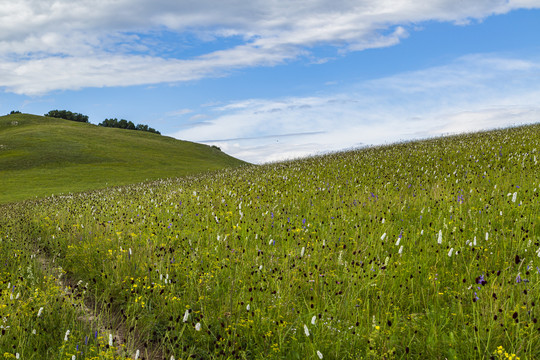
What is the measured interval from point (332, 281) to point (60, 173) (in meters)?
48.9

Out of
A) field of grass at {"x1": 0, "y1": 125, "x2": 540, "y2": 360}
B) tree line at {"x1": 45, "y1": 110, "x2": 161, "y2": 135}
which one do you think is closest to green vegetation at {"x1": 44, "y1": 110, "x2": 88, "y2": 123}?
tree line at {"x1": 45, "y1": 110, "x2": 161, "y2": 135}

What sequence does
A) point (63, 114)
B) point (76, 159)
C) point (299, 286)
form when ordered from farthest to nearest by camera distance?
point (63, 114) < point (76, 159) < point (299, 286)

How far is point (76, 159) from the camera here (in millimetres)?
54969

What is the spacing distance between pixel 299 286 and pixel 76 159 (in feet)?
191

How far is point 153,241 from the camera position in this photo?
24.3 ft

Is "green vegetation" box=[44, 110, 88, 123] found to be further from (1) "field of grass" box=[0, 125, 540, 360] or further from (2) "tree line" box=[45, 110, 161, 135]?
(1) "field of grass" box=[0, 125, 540, 360]

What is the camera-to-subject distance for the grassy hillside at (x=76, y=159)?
3938 centimetres

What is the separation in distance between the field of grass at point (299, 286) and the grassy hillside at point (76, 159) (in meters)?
29.6

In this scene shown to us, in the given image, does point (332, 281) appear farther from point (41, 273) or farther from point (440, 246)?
point (41, 273)

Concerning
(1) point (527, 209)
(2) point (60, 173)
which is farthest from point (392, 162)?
(2) point (60, 173)

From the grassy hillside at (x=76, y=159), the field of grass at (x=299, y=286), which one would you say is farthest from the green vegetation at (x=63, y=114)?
the field of grass at (x=299, y=286)

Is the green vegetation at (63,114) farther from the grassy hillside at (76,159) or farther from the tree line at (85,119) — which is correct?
the grassy hillside at (76,159)

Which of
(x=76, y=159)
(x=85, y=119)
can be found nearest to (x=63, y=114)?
(x=85, y=119)

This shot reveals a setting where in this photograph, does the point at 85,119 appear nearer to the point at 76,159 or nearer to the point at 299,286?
the point at 76,159
